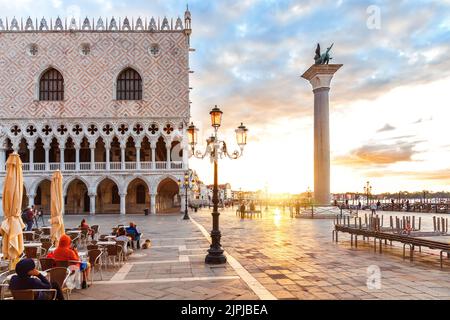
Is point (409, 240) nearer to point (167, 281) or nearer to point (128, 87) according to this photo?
point (167, 281)

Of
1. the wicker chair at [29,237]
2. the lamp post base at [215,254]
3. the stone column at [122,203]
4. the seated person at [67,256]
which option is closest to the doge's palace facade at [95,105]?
the stone column at [122,203]

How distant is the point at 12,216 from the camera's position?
768cm

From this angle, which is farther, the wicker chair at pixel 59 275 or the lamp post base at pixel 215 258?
the lamp post base at pixel 215 258

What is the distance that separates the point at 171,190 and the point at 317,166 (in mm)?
21983

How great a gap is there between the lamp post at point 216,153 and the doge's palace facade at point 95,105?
21.9m

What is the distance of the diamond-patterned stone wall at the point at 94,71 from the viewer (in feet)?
110

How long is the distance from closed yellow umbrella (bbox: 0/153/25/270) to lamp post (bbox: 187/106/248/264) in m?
3.88

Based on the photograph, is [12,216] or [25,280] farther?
[12,216]

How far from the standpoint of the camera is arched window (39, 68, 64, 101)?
34.4m

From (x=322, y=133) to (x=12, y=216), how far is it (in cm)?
2007

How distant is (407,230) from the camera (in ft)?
32.5

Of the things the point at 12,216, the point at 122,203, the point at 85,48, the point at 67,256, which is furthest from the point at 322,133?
the point at 85,48

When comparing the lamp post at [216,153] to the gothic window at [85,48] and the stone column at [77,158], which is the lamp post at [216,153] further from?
the gothic window at [85,48]
